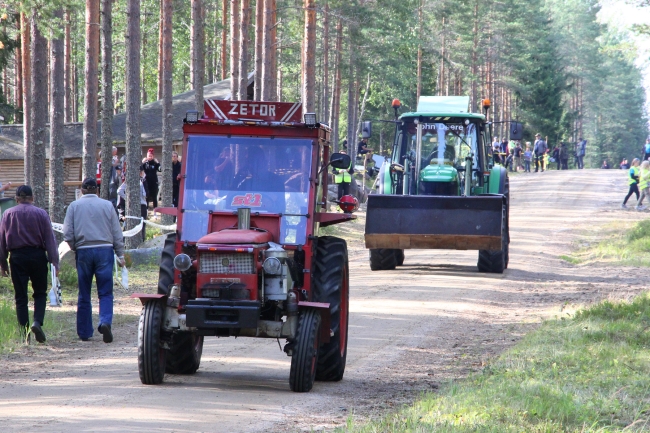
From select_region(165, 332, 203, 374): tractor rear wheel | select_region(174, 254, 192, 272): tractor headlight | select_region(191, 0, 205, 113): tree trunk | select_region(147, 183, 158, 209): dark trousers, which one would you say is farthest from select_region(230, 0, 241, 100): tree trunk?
select_region(174, 254, 192, 272): tractor headlight

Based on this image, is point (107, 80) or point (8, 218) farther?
point (107, 80)

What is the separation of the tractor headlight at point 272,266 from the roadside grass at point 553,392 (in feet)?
5.45

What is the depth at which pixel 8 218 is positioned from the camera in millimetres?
10797

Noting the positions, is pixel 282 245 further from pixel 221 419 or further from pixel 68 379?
pixel 68 379

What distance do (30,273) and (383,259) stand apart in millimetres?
8943

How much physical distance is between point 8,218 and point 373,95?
53.5 metres

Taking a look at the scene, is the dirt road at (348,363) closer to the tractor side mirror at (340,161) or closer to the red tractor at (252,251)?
the red tractor at (252,251)

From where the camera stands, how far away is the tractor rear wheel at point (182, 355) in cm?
874

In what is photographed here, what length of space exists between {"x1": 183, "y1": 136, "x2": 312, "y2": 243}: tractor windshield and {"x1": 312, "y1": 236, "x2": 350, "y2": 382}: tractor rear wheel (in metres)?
0.54

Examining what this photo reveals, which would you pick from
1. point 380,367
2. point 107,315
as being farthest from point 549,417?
point 107,315

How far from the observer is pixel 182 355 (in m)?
8.82

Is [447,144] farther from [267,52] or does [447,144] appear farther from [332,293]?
[267,52]

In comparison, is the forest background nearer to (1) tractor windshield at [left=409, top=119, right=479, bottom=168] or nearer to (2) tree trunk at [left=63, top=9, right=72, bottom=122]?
(2) tree trunk at [left=63, top=9, right=72, bottom=122]

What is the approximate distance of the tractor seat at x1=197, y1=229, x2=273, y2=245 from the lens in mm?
7898
